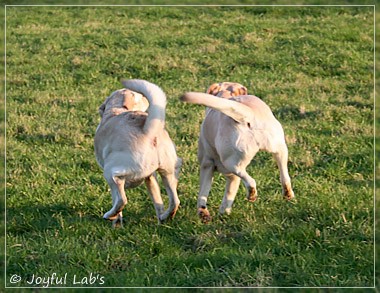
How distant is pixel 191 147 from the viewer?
8.64 metres

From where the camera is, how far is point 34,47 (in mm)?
12922

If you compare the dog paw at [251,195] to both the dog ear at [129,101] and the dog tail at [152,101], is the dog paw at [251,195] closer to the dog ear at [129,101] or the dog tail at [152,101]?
the dog tail at [152,101]

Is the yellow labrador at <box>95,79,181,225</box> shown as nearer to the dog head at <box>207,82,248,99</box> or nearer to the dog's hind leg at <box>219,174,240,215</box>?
the dog's hind leg at <box>219,174,240,215</box>

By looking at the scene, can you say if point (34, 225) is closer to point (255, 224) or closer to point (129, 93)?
point (129, 93)

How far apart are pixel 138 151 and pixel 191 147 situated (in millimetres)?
2780

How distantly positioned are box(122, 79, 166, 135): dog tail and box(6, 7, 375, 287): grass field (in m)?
0.87

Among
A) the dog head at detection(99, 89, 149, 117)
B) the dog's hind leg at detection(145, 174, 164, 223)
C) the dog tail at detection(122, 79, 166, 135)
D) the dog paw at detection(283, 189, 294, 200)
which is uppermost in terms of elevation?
the dog tail at detection(122, 79, 166, 135)

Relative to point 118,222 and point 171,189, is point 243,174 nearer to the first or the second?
point 171,189

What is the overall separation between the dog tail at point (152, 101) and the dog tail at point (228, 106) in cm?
47

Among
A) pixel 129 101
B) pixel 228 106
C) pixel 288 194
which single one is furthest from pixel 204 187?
pixel 228 106

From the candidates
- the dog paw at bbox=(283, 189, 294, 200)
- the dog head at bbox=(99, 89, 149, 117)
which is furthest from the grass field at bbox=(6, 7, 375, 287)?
the dog head at bbox=(99, 89, 149, 117)

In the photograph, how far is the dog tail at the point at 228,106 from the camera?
5379 millimetres

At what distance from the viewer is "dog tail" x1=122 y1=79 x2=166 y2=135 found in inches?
228

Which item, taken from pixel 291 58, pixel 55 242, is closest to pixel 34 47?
pixel 291 58
